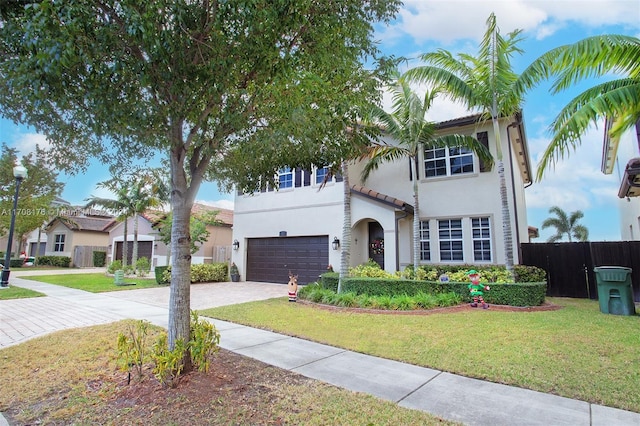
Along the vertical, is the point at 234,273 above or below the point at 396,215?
below

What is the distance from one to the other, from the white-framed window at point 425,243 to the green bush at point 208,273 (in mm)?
10776

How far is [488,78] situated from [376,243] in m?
7.94

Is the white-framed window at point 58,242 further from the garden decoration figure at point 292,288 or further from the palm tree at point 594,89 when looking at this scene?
the palm tree at point 594,89

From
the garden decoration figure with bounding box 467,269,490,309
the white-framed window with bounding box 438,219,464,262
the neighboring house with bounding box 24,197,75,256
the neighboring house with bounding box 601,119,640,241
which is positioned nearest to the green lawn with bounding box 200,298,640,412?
the garden decoration figure with bounding box 467,269,490,309

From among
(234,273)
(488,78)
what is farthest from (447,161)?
(234,273)

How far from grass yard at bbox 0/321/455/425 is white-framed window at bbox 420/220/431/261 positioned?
1079 cm

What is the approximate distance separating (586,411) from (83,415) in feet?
17.0

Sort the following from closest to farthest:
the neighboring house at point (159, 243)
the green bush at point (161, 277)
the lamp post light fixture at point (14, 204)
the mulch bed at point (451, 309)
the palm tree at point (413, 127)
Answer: the mulch bed at point (451, 309) < the lamp post light fixture at point (14, 204) < the palm tree at point (413, 127) < the green bush at point (161, 277) < the neighboring house at point (159, 243)

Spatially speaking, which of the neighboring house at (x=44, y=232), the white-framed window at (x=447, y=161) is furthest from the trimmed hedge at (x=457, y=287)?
the neighboring house at (x=44, y=232)

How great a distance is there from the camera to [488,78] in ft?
37.1

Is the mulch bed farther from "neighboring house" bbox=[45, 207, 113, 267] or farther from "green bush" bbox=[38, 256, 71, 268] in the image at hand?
"green bush" bbox=[38, 256, 71, 268]

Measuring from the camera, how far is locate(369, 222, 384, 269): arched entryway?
1554cm

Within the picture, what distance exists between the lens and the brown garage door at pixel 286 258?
1612cm

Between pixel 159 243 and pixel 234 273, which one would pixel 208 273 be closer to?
pixel 234 273
